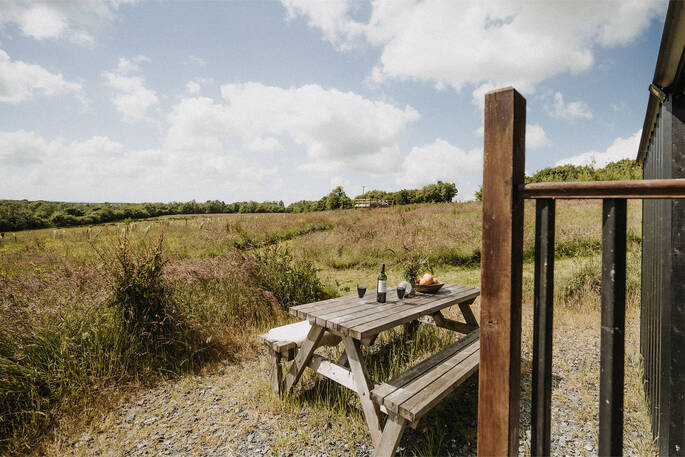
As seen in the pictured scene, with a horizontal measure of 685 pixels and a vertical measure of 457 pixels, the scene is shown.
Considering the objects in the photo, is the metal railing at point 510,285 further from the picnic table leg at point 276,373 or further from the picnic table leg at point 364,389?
the picnic table leg at point 276,373

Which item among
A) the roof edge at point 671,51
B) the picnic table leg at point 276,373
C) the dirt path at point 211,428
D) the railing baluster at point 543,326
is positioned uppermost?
the roof edge at point 671,51

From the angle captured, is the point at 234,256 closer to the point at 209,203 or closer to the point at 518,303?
the point at 518,303

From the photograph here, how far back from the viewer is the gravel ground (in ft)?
6.98

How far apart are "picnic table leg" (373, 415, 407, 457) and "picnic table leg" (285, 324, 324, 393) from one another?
79 centimetres

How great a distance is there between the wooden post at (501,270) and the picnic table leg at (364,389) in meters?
1.09

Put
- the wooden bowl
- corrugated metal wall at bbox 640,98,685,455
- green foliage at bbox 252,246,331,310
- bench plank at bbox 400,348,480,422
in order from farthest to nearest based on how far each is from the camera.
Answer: green foliage at bbox 252,246,331,310 → the wooden bowl → bench plank at bbox 400,348,480,422 → corrugated metal wall at bbox 640,98,685,455

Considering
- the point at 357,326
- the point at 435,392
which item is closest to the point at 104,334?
the point at 357,326

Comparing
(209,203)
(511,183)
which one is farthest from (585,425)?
(209,203)

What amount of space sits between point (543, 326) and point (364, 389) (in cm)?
141

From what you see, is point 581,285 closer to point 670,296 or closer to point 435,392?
point 670,296

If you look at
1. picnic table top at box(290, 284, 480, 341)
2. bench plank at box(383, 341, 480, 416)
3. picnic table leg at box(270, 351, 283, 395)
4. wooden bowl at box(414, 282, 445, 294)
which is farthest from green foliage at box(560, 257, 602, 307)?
picnic table leg at box(270, 351, 283, 395)

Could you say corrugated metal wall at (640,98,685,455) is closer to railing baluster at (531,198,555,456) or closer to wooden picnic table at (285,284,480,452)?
railing baluster at (531,198,555,456)

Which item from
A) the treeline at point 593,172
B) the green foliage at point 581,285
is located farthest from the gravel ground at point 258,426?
the treeline at point 593,172

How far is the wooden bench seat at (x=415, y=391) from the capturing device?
66.5 inches
